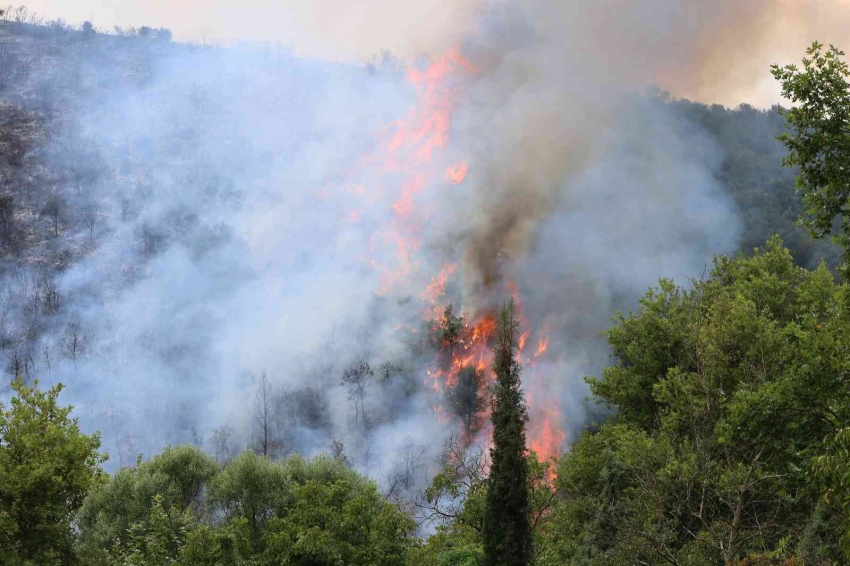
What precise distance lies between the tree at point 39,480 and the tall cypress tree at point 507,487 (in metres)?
14.5

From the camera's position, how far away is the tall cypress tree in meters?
17.1

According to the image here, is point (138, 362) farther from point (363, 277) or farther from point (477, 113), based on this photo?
point (477, 113)

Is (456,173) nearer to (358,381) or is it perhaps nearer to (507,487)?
(358,381)

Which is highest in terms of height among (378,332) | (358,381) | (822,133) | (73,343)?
(73,343)

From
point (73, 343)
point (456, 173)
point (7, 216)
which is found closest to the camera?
point (456, 173)

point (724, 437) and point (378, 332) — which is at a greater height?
point (378, 332)

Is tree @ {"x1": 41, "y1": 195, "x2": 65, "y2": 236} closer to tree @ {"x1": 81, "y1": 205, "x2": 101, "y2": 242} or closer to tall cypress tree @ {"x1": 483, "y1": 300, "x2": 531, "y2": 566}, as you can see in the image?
tree @ {"x1": 81, "y1": 205, "x2": 101, "y2": 242}

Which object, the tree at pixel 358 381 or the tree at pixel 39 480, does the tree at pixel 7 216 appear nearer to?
the tree at pixel 358 381

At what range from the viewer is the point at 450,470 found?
18641mm

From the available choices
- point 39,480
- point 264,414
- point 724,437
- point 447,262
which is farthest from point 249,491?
point 447,262

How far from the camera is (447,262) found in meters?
77.7

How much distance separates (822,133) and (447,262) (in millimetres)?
66522

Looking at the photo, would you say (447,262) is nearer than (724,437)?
No

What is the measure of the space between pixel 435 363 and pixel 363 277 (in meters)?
15.5
